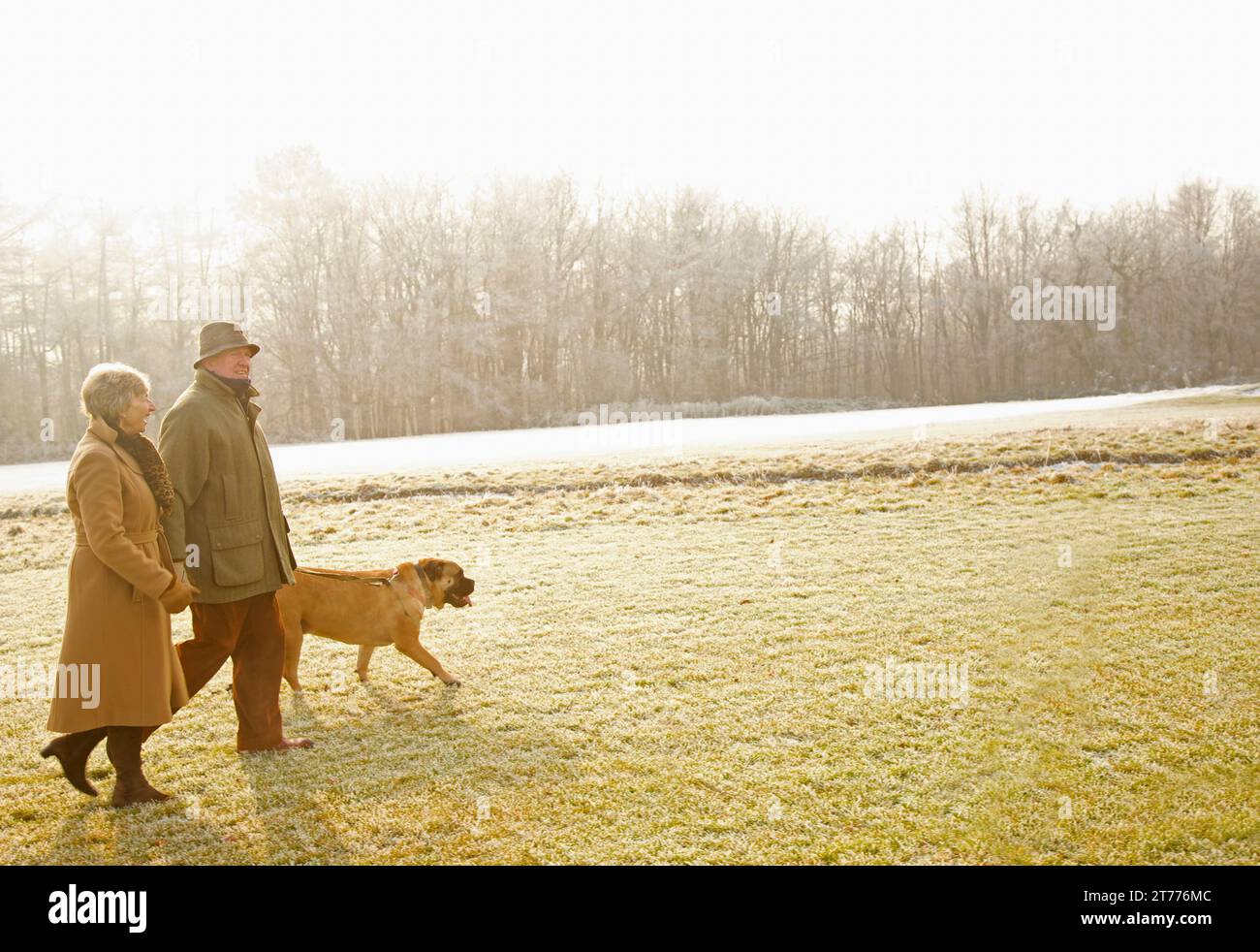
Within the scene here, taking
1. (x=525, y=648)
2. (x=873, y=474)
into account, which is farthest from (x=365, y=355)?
(x=525, y=648)

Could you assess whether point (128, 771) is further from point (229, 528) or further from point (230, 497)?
point (230, 497)

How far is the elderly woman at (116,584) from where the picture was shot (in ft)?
14.1

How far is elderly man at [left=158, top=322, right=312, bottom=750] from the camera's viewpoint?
15.7 feet

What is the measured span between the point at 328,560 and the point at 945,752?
836 centimetres

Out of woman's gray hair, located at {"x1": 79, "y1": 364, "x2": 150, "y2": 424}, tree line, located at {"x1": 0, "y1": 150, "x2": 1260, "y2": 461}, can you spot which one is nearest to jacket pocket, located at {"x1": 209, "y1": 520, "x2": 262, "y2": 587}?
woman's gray hair, located at {"x1": 79, "y1": 364, "x2": 150, "y2": 424}

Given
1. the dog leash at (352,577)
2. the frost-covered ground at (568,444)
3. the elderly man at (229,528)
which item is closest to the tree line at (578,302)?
the frost-covered ground at (568,444)

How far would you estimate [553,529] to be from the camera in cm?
1323

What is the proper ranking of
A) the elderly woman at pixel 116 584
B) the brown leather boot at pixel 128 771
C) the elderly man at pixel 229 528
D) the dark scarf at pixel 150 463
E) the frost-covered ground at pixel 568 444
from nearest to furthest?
1. the elderly woman at pixel 116 584
2. the dark scarf at pixel 150 463
3. the brown leather boot at pixel 128 771
4. the elderly man at pixel 229 528
5. the frost-covered ground at pixel 568 444

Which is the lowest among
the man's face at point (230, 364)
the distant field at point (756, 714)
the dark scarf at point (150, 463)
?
the distant field at point (756, 714)

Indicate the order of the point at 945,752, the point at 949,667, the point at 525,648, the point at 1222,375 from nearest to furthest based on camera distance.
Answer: the point at 945,752 < the point at 949,667 < the point at 525,648 < the point at 1222,375

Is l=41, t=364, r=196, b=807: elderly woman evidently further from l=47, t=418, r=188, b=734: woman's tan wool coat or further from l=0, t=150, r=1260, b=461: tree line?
l=0, t=150, r=1260, b=461: tree line

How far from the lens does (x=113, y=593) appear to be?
A: 440 cm

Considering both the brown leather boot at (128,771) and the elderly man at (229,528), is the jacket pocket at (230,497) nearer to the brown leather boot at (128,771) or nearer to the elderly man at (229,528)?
the elderly man at (229,528)

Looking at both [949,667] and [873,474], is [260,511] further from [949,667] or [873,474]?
[873,474]
